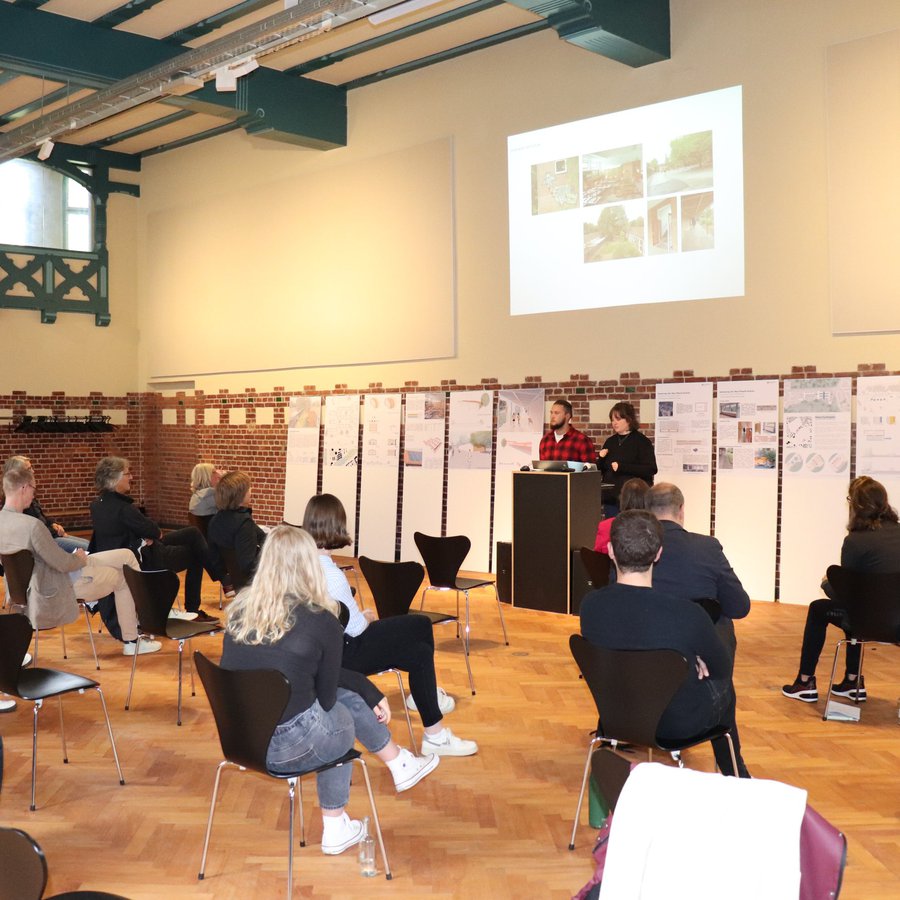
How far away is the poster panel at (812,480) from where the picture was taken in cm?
772

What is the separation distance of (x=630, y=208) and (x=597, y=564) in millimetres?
4225

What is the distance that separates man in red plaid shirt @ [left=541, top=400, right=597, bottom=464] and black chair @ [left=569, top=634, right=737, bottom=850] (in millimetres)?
5196

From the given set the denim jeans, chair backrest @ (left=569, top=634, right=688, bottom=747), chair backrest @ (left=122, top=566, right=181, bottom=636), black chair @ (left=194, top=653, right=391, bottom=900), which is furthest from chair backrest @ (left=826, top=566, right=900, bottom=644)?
chair backrest @ (left=122, top=566, right=181, bottom=636)

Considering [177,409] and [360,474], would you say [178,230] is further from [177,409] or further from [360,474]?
[360,474]

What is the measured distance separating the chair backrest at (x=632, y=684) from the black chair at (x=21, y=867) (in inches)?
73.6

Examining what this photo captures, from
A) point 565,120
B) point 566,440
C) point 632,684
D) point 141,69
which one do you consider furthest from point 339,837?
point 141,69

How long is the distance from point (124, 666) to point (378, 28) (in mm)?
6494

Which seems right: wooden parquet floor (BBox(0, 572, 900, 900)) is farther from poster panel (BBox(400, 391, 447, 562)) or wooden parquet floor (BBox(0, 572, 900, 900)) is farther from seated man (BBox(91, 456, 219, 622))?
poster panel (BBox(400, 391, 447, 562))

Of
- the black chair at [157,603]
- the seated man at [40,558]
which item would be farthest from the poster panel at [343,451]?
the black chair at [157,603]

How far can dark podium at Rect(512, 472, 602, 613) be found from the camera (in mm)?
7676

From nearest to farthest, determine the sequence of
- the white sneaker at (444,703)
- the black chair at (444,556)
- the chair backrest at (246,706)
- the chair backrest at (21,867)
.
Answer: the chair backrest at (21,867) → the chair backrest at (246,706) → the white sneaker at (444,703) → the black chair at (444,556)

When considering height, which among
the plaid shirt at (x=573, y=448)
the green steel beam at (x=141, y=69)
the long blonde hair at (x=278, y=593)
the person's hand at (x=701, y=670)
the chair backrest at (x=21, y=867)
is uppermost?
the green steel beam at (x=141, y=69)

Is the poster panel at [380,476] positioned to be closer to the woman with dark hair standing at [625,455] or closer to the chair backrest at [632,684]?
the woman with dark hair standing at [625,455]

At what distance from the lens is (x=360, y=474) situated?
1121 cm
